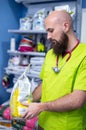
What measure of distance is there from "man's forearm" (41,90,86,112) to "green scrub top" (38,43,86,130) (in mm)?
38

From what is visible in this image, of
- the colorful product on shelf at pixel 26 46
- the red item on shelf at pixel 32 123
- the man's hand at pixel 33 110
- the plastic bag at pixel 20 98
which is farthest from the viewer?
the colorful product on shelf at pixel 26 46

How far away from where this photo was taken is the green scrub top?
120 centimetres

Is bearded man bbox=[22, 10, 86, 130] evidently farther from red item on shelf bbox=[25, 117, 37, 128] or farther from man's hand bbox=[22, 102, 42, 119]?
red item on shelf bbox=[25, 117, 37, 128]

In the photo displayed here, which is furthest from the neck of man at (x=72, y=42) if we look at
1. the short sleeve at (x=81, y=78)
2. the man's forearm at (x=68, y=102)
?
the man's forearm at (x=68, y=102)

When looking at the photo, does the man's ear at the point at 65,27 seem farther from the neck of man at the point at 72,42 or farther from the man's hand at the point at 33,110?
the man's hand at the point at 33,110

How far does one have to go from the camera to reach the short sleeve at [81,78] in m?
1.15

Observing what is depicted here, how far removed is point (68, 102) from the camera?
113cm

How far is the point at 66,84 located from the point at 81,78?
100mm

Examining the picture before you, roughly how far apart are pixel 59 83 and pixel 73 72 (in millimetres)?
110

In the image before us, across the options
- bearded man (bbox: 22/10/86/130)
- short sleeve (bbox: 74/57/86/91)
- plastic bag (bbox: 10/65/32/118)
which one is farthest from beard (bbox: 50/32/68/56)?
plastic bag (bbox: 10/65/32/118)

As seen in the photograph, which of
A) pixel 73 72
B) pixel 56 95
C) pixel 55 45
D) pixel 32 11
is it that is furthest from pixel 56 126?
pixel 32 11

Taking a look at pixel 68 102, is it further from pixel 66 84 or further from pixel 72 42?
pixel 72 42

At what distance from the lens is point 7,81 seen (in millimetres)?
2277

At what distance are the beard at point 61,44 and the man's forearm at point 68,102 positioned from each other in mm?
276
